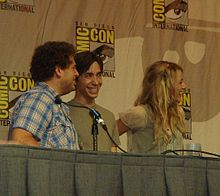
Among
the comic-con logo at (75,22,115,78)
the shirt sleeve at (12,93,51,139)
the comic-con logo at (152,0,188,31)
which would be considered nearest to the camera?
the shirt sleeve at (12,93,51,139)

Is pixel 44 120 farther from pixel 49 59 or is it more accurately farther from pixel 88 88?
pixel 88 88

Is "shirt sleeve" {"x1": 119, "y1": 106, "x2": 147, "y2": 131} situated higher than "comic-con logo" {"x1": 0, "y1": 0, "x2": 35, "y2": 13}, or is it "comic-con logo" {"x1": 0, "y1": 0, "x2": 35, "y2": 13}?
"comic-con logo" {"x1": 0, "y1": 0, "x2": 35, "y2": 13}

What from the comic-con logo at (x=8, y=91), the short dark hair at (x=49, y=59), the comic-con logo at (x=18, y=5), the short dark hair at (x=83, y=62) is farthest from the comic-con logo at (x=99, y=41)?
the short dark hair at (x=49, y=59)

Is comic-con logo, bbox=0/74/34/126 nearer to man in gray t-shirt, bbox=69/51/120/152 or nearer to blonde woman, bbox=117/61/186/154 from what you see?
man in gray t-shirt, bbox=69/51/120/152

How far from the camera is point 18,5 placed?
3891mm

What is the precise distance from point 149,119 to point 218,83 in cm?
128

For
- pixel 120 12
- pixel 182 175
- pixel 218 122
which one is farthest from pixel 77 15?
pixel 182 175

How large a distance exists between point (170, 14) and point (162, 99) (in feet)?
3.82

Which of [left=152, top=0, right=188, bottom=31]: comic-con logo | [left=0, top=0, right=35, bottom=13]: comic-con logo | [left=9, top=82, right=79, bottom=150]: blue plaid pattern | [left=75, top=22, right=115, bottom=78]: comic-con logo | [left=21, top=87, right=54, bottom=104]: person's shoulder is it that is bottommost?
[left=9, top=82, right=79, bottom=150]: blue plaid pattern

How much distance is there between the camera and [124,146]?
4.11m

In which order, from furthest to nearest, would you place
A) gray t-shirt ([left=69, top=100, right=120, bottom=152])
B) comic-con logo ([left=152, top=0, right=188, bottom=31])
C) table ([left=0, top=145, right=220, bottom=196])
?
comic-con logo ([left=152, top=0, right=188, bottom=31]) < gray t-shirt ([left=69, top=100, right=120, bottom=152]) < table ([left=0, top=145, right=220, bottom=196])

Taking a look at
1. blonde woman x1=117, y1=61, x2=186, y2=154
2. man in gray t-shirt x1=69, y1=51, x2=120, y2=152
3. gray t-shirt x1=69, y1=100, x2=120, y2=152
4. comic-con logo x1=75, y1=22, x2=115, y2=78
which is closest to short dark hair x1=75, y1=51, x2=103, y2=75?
man in gray t-shirt x1=69, y1=51, x2=120, y2=152

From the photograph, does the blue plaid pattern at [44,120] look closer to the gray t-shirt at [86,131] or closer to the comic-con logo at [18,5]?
the gray t-shirt at [86,131]

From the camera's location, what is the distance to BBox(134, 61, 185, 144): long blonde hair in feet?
11.0
